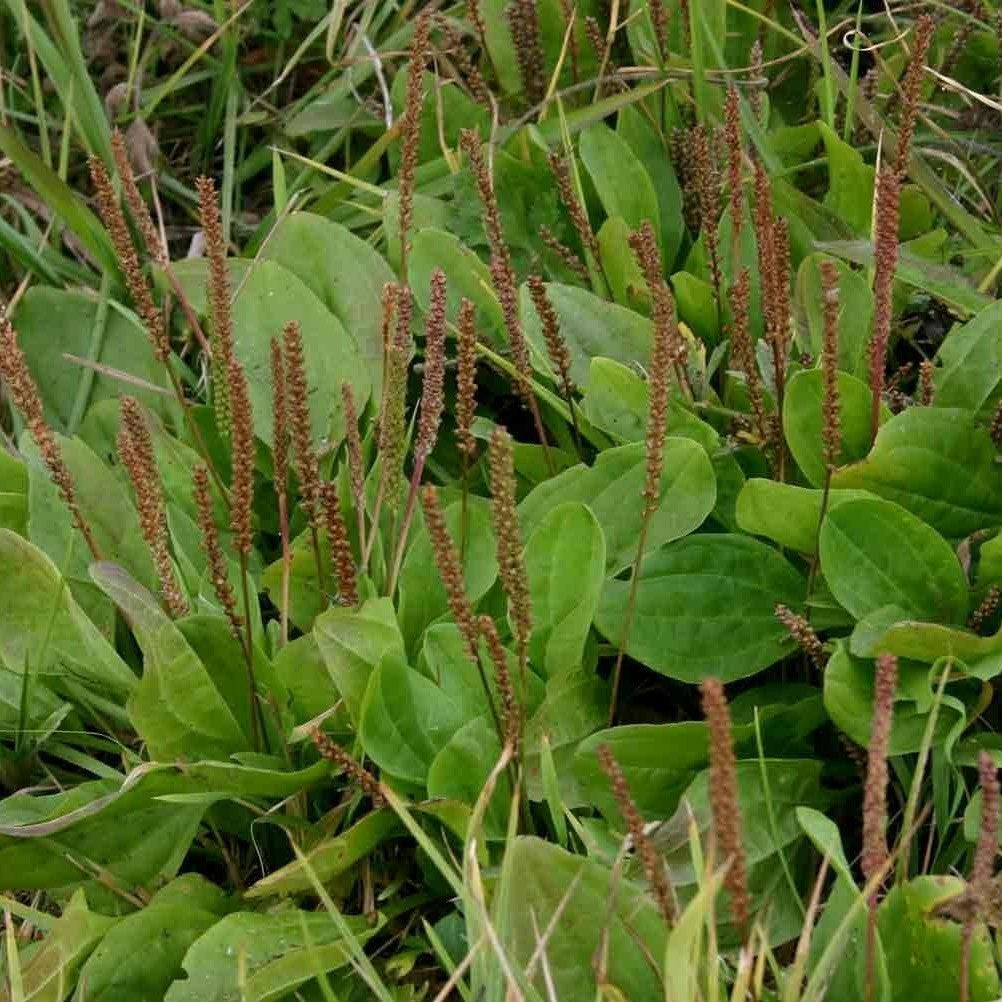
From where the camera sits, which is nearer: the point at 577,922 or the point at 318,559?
the point at 577,922

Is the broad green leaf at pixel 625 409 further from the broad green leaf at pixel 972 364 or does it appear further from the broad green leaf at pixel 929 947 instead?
the broad green leaf at pixel 929 947

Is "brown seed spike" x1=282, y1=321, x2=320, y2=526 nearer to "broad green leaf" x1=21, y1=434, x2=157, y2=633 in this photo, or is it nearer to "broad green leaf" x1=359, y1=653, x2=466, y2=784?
"broad green leaf" x1=359, y1=653, x2=466, y2=784

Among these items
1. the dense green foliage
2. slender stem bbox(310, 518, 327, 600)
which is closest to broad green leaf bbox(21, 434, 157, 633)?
the dense green foliage

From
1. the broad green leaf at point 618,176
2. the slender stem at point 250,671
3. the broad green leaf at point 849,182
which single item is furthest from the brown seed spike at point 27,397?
the broad green leaf at point 849,182

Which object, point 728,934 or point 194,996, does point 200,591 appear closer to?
point 194,996

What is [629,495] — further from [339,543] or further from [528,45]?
[528,45]

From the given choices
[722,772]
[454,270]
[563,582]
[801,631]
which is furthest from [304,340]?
[722,772]
